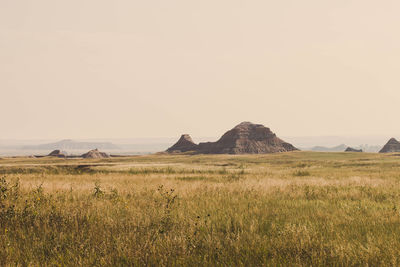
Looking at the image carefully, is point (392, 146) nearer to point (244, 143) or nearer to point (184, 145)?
point (244, 143)

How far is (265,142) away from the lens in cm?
15938

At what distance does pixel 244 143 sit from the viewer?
15450cm

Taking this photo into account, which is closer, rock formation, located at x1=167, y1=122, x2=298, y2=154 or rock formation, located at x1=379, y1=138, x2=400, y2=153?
rock formation, located at x1=167, y1=122, x2=298, y2=154

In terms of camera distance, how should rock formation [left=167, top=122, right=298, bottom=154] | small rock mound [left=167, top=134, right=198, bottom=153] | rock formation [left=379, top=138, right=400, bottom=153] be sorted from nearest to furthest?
rock formation [left=167, top=122, right=298, bottom=154]
rock formation [left=379, top=138, right=400, bottom=153]
small rock mound [left=167, top=134, right=198, bottom=153]

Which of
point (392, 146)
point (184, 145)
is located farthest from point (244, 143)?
point (392, 146)

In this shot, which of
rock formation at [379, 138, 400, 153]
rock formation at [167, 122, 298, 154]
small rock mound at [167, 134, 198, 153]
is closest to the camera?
rock formation at [167, 122, 298, 154]

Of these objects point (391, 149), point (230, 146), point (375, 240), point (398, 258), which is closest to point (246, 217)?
point (375, 240)

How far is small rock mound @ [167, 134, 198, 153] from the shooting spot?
538 ft

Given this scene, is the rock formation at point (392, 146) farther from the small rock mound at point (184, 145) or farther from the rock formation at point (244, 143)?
the small rock mound at point (184, 145)

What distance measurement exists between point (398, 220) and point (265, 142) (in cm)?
15586

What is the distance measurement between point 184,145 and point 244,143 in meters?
36.0

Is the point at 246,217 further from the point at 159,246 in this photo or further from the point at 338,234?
the point at 159,246

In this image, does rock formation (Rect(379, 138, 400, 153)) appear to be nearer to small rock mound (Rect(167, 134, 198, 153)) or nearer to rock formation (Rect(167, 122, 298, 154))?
rock formation (Rect(167, 122, 298, 154))

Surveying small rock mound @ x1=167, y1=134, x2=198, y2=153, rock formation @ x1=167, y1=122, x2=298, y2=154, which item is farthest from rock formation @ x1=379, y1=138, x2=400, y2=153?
small rock mound @ x1=167, y1=134, x2=198, y2=153
